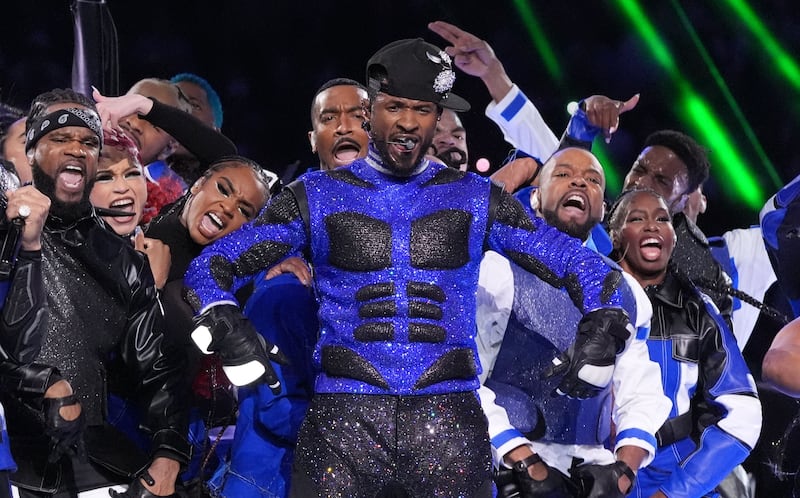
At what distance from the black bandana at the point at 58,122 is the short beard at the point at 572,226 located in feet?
4.69

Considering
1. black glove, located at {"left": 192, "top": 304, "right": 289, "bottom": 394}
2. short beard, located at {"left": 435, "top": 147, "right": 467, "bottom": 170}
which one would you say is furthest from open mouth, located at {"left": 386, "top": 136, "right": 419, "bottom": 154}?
short beard, located at {"left": 435, "top": 147, "right": 467, "bottom": 170}

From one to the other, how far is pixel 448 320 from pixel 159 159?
2.26 meters

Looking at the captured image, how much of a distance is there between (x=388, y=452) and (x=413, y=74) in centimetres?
90

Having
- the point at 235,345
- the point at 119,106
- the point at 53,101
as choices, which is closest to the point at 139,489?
the point at 235,345

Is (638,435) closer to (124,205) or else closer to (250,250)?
(250,250)

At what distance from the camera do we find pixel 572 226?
3.71m

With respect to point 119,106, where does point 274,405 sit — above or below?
below

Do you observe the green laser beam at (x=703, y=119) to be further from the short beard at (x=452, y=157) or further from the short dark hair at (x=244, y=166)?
the short dark hair at (x=244, y=166)

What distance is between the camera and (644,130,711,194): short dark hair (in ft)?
15.8

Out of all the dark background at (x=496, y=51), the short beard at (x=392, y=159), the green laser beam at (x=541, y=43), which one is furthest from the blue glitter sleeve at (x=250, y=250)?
the green laser beam at (x=541, y=43)

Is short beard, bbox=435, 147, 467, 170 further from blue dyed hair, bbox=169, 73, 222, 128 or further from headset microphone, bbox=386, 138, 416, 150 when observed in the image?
headset microphone, bbox=386, 138, 416, 150

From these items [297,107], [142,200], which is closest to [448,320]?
[142,200]

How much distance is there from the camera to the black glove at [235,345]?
258cm

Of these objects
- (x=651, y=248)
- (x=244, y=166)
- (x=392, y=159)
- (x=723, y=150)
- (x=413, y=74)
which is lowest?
(x=723, y=150)
